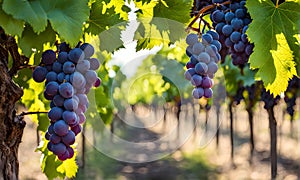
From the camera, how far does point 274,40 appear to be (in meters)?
1.92

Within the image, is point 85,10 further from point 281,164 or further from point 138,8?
point 281,164

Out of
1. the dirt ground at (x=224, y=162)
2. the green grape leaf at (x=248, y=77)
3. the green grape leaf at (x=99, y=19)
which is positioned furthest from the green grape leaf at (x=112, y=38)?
the dirt ground at (x=224, y=162)

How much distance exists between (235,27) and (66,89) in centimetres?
80

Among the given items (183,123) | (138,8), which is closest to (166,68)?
(138,8)

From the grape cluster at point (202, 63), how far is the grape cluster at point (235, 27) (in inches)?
5.1

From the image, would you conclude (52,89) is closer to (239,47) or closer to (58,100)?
(58,100)

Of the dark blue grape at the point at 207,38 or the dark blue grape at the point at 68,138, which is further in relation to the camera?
the dark blue grape at the point at 207,38

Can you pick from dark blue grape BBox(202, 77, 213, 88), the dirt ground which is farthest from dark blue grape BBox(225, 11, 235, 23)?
the dirt ground

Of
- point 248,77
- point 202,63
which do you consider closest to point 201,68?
point 202,63

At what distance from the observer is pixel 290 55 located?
75.9 inches

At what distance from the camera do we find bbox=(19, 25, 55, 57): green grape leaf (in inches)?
67.1

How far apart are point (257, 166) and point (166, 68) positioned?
3.23m

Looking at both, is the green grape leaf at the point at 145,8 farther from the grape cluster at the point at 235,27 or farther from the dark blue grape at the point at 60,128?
the dark blue grape at the point at 60,128

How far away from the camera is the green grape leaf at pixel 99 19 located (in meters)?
1.96
